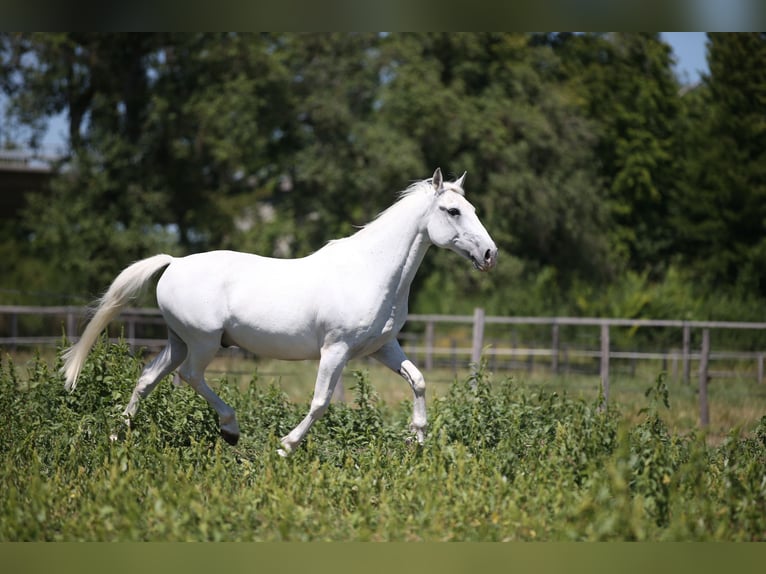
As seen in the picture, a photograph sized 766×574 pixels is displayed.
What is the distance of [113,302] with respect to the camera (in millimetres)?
6809

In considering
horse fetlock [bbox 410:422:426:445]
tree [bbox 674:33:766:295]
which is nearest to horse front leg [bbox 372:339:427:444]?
horse fetlock [bbox 410:422:426:445]

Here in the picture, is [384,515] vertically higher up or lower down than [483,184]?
lower down

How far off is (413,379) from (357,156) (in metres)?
19.7

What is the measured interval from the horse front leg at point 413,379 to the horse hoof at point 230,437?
116 centimetres

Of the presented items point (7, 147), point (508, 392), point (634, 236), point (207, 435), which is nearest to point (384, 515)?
point (207, 435)

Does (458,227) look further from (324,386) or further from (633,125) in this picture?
(633,125)

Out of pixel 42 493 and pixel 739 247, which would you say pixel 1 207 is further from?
pixel 42 493

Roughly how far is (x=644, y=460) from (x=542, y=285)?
746 inches

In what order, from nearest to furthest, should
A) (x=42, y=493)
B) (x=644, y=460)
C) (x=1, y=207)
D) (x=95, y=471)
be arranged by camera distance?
(x=42, y=493) < (x=644, y=460) < (x=95, y=471) < (x=1, y=207)

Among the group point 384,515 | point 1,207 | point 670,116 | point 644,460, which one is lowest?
point 384,515

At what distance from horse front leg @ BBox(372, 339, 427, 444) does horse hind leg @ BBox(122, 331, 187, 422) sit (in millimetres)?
1494

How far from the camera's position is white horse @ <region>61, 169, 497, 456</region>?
6008 mm

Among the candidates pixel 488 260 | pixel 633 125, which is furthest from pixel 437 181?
pixel 633 125
